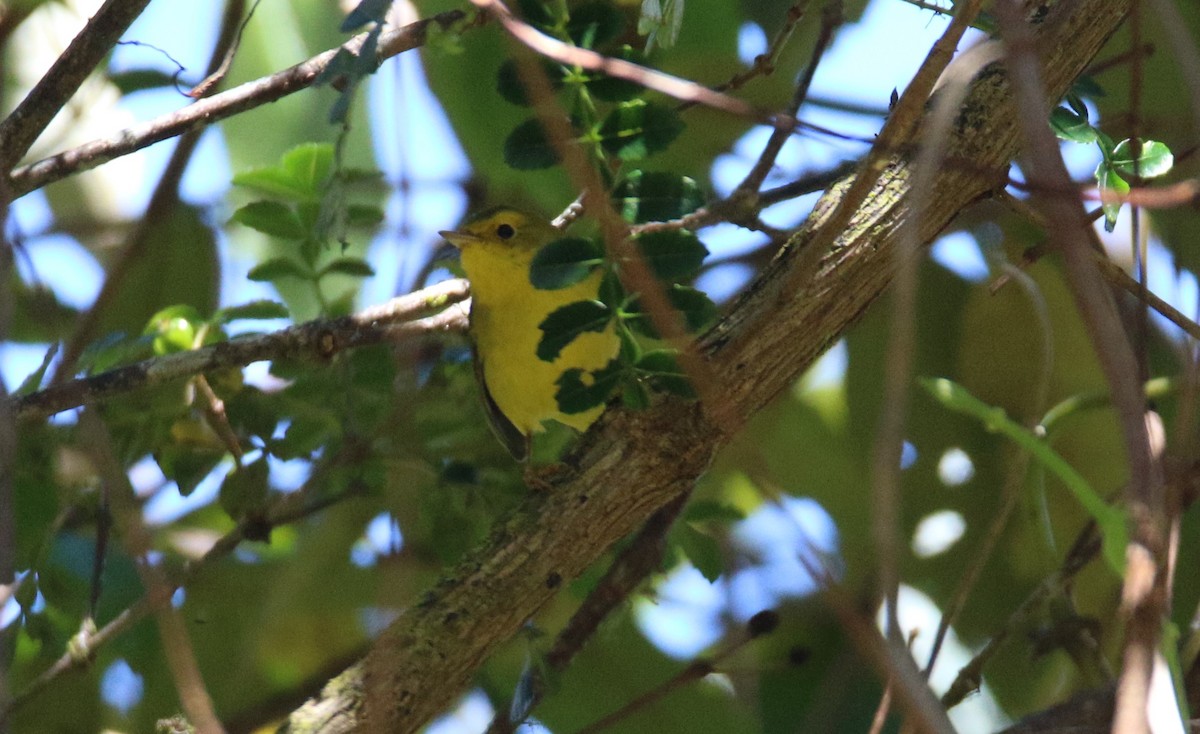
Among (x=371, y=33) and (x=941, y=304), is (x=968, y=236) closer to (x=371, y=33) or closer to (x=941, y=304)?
(x=941, y=304)

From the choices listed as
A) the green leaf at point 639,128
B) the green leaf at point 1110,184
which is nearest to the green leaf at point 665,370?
the green leaf at point 639,128

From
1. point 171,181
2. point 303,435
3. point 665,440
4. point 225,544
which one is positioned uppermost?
point 665,440

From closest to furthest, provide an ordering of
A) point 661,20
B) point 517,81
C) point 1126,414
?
point 1126,414, point 661,20, point 517,81

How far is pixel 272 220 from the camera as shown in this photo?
2721 mm

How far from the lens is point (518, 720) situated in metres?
2.41

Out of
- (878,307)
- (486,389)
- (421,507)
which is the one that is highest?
(878,307)

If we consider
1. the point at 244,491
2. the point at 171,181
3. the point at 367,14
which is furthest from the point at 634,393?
the point at 171,181

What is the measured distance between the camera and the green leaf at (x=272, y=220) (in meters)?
2.71

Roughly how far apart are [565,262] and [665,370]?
0.23m

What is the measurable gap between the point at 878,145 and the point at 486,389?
1792 millimetres

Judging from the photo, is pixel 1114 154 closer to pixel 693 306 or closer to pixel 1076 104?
pixel 1076 104

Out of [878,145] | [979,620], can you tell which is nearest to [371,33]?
[878,145]

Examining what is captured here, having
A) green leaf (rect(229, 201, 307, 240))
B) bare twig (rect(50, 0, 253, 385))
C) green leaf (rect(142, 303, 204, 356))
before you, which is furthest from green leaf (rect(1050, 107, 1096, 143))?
bare twig (rect(50, 0, 253, 385))

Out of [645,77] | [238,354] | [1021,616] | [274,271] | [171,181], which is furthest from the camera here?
[171,181]
